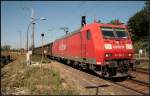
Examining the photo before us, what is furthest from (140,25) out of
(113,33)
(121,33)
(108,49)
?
(108,49)

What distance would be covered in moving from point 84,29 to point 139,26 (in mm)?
46395

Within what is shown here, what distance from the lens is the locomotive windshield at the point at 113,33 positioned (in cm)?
1683

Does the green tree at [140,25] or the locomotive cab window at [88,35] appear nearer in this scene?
the locomotive cab window at [88,35]

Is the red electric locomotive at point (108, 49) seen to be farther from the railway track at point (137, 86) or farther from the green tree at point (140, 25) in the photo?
the green tree at point (140, 25)


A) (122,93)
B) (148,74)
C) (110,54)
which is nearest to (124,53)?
(110,54)

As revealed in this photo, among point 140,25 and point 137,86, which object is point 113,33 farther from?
point 140,25

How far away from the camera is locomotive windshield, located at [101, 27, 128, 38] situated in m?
16.8

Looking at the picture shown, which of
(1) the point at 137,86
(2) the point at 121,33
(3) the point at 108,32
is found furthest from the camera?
(2) the point at 121,33

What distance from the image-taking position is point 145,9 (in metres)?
63.0

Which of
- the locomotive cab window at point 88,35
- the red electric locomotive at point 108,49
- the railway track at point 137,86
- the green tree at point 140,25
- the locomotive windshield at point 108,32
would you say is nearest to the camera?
the railway track at point 137,86

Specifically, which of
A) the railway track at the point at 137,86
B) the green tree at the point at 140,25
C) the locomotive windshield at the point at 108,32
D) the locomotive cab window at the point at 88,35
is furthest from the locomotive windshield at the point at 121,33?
the green tree at the point at 140,25

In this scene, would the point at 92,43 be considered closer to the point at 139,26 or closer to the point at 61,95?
the point at 61,95

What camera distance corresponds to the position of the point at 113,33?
17031mm

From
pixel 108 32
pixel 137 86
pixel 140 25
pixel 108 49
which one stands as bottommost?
pixel 137 86
